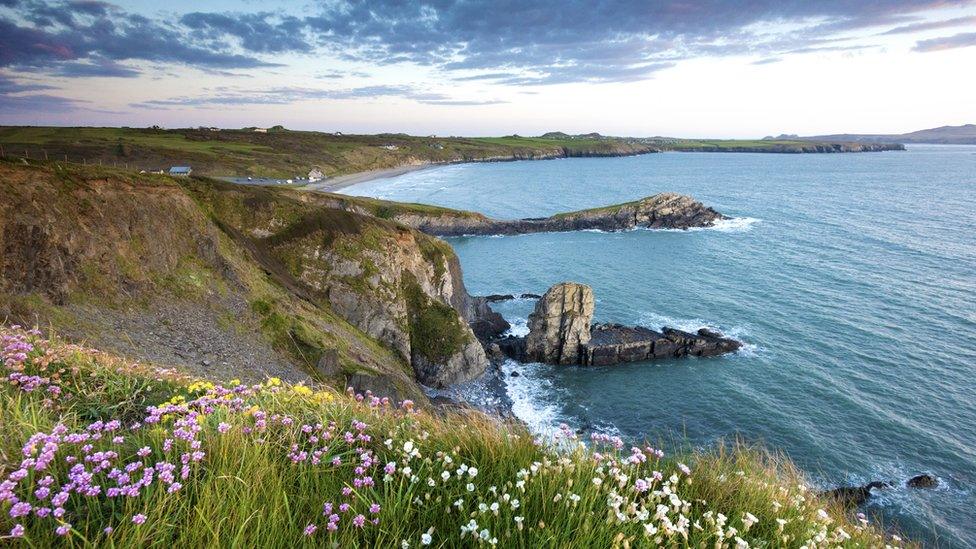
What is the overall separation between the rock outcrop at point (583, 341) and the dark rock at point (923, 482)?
20.5m

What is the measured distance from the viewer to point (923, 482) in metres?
32.8

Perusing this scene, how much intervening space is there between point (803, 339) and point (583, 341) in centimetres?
2367

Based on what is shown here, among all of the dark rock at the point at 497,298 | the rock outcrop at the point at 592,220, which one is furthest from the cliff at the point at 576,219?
the dark rock at the point at 497,298

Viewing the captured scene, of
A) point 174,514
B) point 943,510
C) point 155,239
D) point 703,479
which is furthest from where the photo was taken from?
point 155,239

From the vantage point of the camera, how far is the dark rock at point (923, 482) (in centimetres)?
3269

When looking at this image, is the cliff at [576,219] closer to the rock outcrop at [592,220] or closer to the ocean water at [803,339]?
the rock outcrop at [592,220]

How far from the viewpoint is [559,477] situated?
5711mm

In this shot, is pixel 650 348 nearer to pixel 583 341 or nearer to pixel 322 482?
pixel 583 341

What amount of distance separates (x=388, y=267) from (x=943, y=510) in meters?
46.6

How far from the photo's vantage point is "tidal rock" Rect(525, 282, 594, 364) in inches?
2098

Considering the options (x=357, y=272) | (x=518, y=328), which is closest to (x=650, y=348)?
(x=518, y=328)

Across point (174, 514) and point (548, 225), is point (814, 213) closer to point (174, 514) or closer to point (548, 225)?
point (548, 225)

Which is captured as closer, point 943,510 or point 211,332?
point 943,510

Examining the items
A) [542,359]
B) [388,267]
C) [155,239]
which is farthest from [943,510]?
[155,239]
